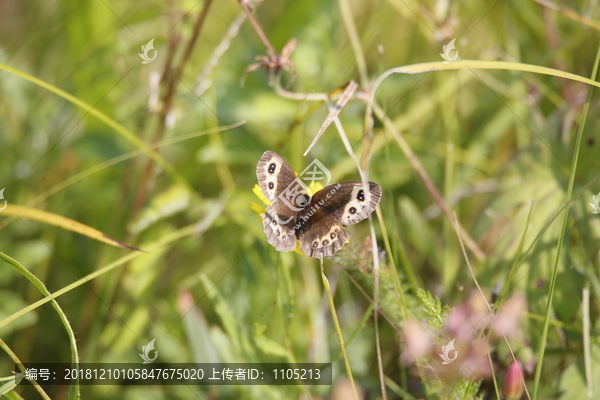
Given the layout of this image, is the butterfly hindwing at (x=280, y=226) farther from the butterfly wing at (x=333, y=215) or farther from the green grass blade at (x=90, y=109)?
the green grass blade at (x=90, y=109)

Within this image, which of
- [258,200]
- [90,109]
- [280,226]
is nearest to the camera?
[280,226]

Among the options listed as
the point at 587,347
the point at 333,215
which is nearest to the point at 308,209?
the point at 333,215

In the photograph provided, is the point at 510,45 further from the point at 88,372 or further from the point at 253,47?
the point at 88,372

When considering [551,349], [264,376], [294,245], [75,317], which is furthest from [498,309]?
[75,317]

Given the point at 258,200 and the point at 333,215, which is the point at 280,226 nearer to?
the point at 333,215

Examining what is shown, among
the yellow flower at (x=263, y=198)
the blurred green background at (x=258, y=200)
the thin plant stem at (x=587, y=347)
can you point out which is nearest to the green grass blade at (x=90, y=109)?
the blurred green background at (x=258, y=200)

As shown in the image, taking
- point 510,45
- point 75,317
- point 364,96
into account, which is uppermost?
point 510,45
